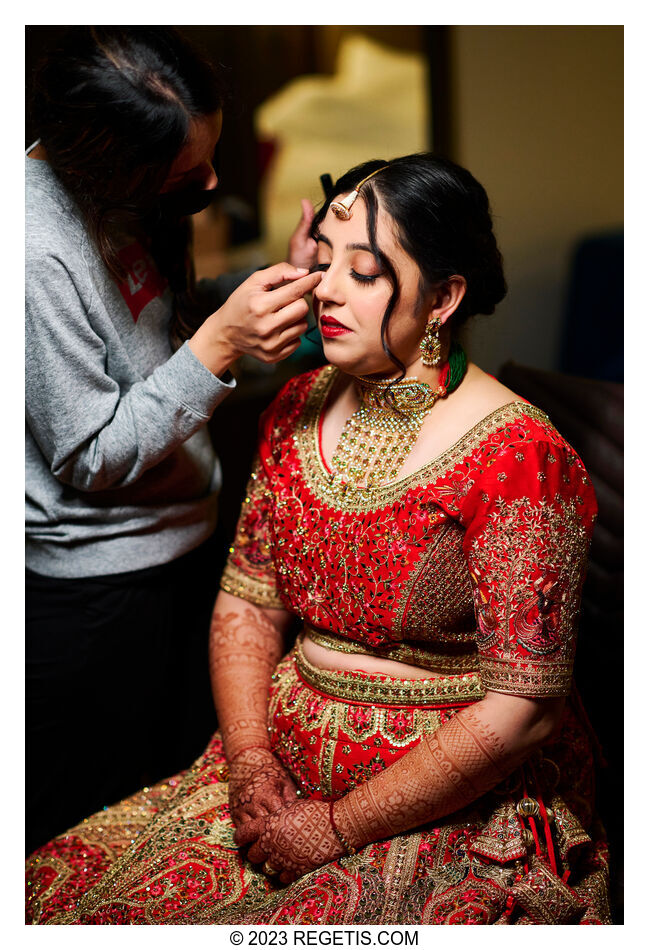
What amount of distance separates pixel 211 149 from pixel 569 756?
107 centimetres

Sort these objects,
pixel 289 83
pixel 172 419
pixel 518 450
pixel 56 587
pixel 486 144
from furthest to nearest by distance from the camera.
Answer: pixel 289 83 < pixel 486 144 < pixel 56 587 < pixel 172 419 < pixel 518 450

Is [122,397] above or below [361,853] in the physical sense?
above

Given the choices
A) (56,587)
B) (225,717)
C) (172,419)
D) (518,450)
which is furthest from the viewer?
(56,587)

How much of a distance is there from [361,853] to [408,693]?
0.23 meters

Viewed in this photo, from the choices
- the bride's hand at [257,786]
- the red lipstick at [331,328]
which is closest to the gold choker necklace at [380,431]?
the red lipstick at [331,328]

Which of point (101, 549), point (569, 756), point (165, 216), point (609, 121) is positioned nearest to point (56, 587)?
point (101, 549)

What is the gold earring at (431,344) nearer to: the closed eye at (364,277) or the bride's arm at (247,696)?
the closed eye at (364,277)

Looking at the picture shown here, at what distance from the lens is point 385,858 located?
116 centimetres

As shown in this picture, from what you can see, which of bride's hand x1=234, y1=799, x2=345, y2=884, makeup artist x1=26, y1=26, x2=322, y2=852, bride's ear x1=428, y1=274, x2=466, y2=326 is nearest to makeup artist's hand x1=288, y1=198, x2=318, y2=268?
makeup artist x1=26, y1=26, x2=322, y2=852

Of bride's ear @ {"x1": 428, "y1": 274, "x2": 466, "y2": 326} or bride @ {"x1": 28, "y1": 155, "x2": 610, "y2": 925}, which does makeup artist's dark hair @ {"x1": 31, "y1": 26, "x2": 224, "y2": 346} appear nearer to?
bride @ {"x1": 28, "y1": 155, "x2": 610, "y2": 925}

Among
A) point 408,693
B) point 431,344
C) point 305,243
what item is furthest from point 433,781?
point 305,243

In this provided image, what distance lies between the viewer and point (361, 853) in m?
1.17

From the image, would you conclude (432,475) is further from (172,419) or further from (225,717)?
(225,717)

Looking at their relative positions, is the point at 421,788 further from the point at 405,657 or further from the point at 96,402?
the point at 96,402
